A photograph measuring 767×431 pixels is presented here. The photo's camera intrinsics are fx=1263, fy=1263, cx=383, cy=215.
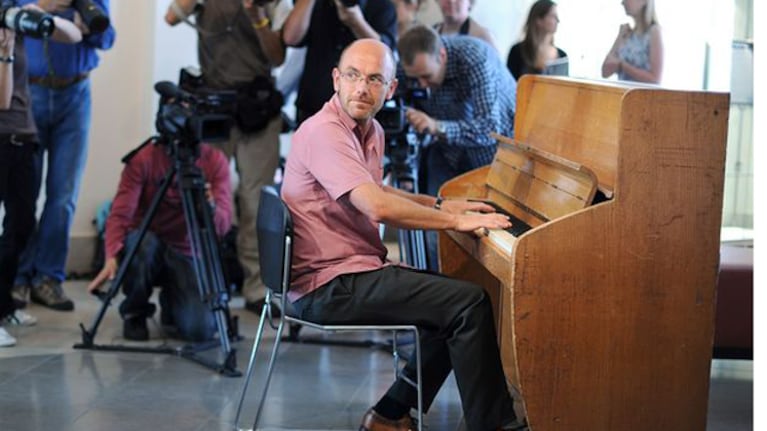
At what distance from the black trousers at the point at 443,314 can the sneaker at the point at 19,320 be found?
76.1 inches

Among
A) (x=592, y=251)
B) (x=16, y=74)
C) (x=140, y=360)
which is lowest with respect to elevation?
(x=140, y=360)

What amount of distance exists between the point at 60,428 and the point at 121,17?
2.90 m

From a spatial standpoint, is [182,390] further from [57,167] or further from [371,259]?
[57,167]

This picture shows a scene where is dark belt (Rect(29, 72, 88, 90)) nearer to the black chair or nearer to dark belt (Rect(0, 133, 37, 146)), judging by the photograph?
dark belt (Rect(0, 133, 37, 146))

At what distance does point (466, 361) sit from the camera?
3.27 metres

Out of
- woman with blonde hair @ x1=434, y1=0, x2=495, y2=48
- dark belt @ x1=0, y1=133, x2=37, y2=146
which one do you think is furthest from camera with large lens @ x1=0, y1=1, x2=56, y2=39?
woman with blonde hair @ x1=434, y1=0, x2=495, y2=48

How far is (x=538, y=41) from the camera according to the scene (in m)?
5.55

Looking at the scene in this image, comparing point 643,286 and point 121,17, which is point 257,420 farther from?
point 121,17

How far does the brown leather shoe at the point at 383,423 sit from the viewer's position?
11.8ft

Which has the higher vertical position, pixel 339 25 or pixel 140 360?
pixel 339 25

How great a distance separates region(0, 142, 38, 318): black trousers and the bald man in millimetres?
1602

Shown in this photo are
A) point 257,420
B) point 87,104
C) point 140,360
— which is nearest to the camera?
point 257,420

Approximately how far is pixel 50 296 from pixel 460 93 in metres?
1.92

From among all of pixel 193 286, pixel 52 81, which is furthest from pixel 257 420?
pixel 52 81
